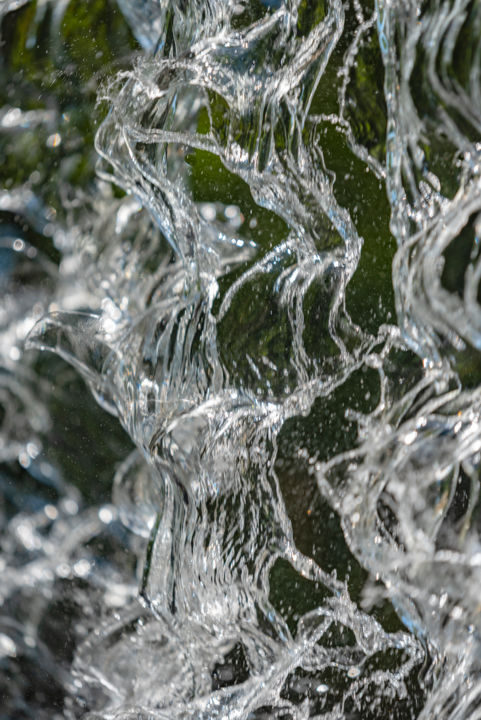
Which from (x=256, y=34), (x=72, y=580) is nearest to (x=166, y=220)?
(x=256, y=34)

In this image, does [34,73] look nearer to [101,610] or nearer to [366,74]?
[366,74]

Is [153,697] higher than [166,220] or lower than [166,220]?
lower

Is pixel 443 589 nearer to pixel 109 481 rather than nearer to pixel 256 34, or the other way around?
pixel 109 481

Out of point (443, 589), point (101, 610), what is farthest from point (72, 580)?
point (443, 589)

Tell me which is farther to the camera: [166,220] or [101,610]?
[101,610]

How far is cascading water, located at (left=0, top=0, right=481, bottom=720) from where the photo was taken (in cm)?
A: 54

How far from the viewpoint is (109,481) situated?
2.31 ft

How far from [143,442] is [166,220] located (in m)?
0.16

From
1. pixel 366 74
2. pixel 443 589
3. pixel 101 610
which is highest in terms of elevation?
pixel 366 74

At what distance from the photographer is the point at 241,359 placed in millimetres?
582

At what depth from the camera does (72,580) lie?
2.27ft

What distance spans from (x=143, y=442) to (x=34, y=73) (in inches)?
11.1

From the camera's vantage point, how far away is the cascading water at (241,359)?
0.54 meters

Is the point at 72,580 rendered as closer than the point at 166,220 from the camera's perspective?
No
